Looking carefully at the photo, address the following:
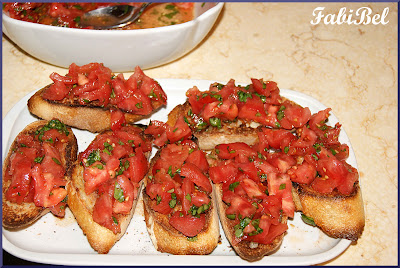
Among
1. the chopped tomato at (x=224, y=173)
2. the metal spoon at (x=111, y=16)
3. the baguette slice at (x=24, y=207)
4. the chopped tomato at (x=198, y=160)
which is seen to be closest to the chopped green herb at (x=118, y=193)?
the baguette slice at (x=24, y=207)

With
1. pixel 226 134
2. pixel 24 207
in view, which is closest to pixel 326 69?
pixel 226 134

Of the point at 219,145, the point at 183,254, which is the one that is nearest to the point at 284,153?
the point at 219,145

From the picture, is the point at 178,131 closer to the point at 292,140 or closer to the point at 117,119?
the point at 117,119

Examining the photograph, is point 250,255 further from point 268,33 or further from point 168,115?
point 268,33

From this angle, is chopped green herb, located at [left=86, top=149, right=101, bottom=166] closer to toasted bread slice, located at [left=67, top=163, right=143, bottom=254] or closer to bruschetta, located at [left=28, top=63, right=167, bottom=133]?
toasted bread slice, located at [left=67, top=163, right=143, bottom=254]

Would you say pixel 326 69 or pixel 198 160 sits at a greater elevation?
pixel 326 69
